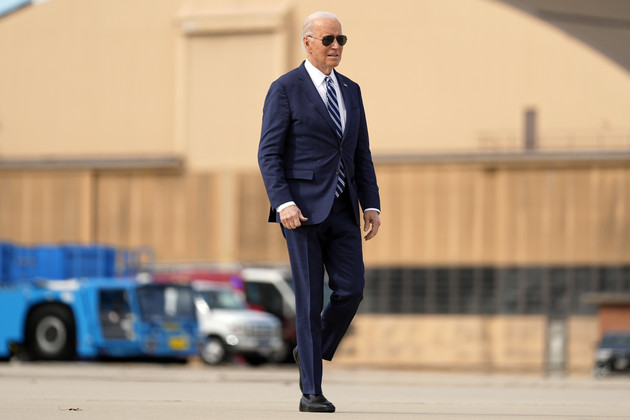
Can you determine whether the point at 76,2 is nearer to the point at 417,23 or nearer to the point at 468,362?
the point at 417,23

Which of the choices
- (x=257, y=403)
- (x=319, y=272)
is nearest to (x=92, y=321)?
(x=257, y=403)

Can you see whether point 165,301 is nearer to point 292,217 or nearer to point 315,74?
point 315,74

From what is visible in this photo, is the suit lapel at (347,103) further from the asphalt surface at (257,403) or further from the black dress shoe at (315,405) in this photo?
the asphalt surface at (257,403)

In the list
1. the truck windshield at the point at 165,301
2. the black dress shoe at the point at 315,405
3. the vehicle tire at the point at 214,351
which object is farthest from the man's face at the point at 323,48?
the vehicle tire at the point at 214,351

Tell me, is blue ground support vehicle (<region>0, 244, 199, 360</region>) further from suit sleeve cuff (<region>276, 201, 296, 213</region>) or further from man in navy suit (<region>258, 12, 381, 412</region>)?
suit sleeve cuff (<region>276, 201, 296, 213</region>)

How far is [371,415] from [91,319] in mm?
17617

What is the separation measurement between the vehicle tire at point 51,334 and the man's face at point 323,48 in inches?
672

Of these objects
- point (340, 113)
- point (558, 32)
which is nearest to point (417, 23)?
point (558, 32)

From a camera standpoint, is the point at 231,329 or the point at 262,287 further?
the point at 262,287

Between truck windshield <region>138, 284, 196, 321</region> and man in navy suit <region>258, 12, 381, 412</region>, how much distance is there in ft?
60.2

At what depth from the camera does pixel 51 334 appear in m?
23.6

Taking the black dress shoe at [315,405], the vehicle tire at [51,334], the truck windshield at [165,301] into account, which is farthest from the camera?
the truck windshield at [165,301]

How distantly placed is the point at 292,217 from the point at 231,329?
73.8 ft

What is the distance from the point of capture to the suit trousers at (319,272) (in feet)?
22.9
